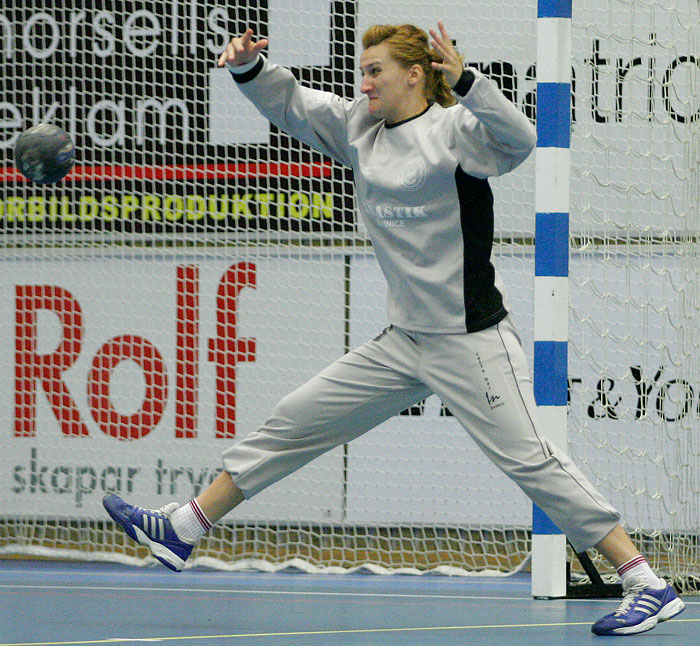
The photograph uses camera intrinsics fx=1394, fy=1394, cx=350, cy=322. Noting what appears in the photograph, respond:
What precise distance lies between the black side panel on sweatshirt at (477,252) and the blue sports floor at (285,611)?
94 cm

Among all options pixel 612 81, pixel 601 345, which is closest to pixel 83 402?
pixel 601 345

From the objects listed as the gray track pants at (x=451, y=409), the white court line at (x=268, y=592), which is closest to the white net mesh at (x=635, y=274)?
the white court line at (x=268, y=592)

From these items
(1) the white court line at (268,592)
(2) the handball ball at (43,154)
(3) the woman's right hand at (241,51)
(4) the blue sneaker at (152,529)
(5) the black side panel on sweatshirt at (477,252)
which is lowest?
(1) the white court line at (268,592)

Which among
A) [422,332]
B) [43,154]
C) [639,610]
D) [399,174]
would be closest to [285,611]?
[422,332]

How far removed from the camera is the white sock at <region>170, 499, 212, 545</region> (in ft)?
14.2

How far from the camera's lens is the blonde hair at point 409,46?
4.26 meters

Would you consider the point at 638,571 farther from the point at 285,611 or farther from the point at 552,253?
the point at 552,253

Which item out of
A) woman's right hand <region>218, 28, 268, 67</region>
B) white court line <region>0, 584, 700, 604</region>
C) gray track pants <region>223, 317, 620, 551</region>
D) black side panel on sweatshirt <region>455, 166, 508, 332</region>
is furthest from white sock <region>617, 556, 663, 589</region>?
woman's right hand <region>218, 28, 268, 67</region>

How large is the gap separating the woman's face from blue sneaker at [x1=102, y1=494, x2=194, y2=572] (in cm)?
140

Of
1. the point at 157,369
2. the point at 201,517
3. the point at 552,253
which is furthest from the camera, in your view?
the point at 157,369

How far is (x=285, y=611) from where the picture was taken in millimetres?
4691

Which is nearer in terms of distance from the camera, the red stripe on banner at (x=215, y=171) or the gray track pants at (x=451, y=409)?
the gray track pants at (x=451, y=409)

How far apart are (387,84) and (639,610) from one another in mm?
1732

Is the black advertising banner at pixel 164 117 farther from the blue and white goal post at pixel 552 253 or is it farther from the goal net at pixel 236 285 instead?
the blue and white goal post at pixel 552 253
